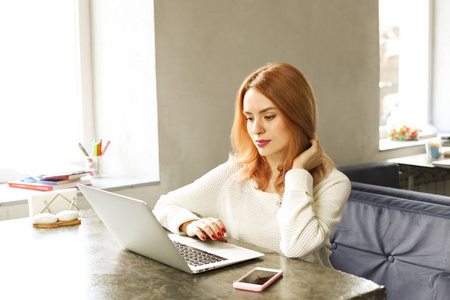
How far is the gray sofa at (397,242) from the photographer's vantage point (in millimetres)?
1933

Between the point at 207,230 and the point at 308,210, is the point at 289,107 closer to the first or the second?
the point at 308,210

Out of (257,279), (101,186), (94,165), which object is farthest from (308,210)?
(94,165)

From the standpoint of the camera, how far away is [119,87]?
287 centimetres

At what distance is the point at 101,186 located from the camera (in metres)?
2.55

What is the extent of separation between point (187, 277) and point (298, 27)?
231 cm

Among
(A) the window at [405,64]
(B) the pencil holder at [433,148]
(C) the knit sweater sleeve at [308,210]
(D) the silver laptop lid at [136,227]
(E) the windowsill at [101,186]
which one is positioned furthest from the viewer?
(A) the window at [405,64]

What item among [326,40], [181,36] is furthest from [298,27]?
[181,36]

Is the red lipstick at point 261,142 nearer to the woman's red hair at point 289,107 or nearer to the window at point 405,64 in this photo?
the woman's red hair at point 289,107

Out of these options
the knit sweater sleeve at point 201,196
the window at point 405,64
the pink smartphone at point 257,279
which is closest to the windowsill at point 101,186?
the knit sweater sleeve at point 201,196

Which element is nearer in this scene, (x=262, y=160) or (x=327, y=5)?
(x=262, y=160)

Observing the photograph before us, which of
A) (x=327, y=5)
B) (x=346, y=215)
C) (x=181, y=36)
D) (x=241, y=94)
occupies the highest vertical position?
(x=327, y=5)

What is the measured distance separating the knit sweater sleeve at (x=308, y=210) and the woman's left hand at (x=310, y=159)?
0.15 feet

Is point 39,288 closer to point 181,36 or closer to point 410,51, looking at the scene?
point 181,36

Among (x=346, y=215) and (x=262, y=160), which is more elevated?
(x=262, y=160)
